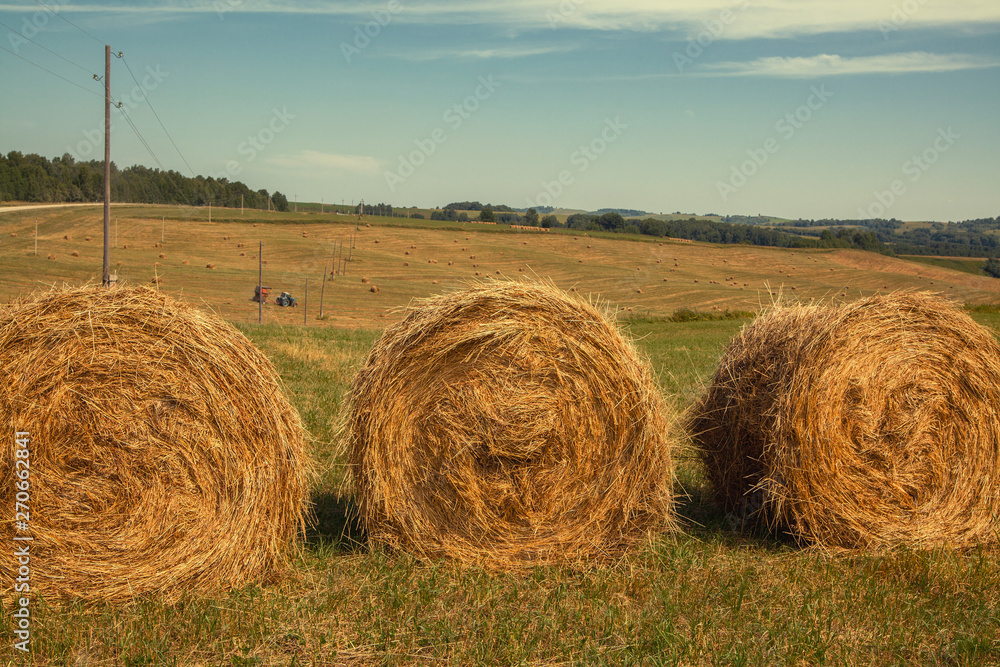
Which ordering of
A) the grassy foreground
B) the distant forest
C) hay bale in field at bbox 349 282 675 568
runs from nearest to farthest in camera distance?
the grassy foreground
hay bale in field at bbox 349 282 675 568
the distant forest

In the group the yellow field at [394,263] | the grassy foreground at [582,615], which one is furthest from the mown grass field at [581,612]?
the yellow field at [394,263]

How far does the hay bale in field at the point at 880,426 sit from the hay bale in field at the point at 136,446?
3652 millimetres

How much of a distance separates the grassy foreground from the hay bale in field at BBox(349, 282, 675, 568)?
11.4 inches

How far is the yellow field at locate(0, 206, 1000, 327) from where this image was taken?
42.9 meters

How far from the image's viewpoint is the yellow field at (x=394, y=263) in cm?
4291

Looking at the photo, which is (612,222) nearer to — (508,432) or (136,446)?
(508,432)

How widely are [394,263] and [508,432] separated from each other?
57.7 meters

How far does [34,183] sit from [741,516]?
391 ft

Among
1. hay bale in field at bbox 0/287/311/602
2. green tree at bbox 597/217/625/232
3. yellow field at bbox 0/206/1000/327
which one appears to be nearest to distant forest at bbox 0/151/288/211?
yellow field at bbox 0/206/1000/327

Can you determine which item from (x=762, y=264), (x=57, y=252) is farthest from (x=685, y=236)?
(x=57, y=252)

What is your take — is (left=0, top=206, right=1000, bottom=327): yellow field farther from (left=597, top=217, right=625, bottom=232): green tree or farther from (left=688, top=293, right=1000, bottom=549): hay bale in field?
(left=688, top=293, right=1000, bottom=549): hay bale in field

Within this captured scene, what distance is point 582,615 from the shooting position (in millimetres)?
4430

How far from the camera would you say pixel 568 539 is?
5.41 meters

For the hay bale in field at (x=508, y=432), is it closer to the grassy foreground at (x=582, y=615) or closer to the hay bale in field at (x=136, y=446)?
the grassy foreground at (x=582, y=615)
